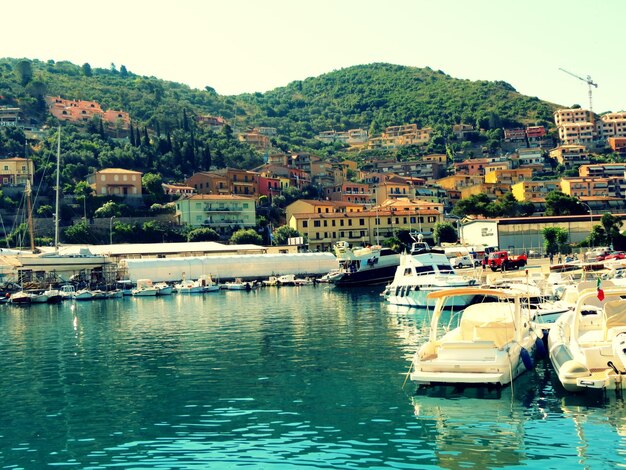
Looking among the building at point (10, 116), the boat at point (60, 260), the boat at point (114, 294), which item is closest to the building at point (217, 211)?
the boat at point (60, 260)

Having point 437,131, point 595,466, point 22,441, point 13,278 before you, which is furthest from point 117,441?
point 437,131

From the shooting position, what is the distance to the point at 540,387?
22.6 meters

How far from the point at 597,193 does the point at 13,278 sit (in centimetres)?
9588

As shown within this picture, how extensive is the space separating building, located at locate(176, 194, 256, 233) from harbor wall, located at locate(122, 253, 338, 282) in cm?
2222

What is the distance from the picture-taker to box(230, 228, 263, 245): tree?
350 ft

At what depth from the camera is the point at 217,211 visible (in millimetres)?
112375

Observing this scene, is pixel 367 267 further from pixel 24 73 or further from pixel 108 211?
pixel 24 73

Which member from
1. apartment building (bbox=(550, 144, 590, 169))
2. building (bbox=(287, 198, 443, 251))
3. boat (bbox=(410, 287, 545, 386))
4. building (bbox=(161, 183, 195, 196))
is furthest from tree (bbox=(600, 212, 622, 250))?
boat (bbox=(410, 287, 545, 386))

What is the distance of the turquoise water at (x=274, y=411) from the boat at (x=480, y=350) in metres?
0.58

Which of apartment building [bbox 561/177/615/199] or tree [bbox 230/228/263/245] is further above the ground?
apartment building [bbox 561/177/615/199]

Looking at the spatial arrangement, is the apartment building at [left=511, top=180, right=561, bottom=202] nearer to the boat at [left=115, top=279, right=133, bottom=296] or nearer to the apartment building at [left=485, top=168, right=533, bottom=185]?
the apartment building at [left=485, top=168, right=533, bottom=185]

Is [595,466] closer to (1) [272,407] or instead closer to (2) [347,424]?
(2) [347,424]

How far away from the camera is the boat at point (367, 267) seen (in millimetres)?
78438

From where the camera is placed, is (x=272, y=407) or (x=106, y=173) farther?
(x=106, y=173)
